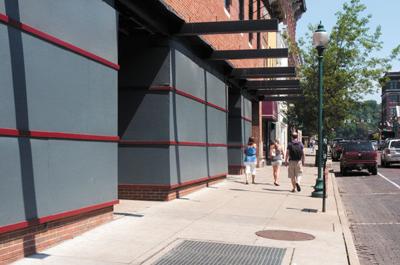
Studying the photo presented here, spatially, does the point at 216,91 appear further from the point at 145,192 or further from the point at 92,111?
the point at 92,111

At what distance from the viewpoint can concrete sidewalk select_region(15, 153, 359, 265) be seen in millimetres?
7090

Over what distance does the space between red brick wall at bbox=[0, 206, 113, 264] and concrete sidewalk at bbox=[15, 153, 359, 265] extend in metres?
0.12

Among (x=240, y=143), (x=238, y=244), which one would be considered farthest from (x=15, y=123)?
(x=240, y=143)

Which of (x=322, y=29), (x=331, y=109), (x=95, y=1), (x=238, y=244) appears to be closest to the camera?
(x=238, y=244)

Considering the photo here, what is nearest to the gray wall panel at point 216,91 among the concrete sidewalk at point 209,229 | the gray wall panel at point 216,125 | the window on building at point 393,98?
the gray wall panel at point 216,125

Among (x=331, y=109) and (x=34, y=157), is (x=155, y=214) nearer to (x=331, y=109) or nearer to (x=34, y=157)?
(x=34, y=157)

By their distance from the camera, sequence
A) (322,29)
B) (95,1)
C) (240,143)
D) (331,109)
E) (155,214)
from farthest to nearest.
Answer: (331,109) < (240,143) < (322,29) < (155,214) < (95,1)

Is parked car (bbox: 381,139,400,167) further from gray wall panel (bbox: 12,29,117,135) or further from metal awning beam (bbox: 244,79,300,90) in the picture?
gray wall panel (bbox: 12,29,117,135)

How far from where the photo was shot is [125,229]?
883 centimetres

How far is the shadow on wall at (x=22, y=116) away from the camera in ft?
21.3

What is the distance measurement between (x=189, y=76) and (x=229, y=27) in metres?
2.55

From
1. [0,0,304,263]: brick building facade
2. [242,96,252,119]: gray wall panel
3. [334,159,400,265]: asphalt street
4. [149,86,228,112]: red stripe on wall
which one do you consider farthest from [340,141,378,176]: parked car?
[0,0,304,263]: brick building facade

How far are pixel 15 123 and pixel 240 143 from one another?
1699cm

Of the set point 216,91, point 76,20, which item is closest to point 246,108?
point 216,91
